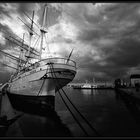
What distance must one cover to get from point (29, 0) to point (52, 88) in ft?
36.1

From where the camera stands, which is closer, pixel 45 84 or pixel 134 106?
pixel 45 84

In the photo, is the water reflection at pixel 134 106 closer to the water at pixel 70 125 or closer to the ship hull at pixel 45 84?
the water at pixel 70 125

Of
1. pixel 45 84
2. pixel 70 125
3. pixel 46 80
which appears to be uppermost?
pixel 46 80

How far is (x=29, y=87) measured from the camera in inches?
517

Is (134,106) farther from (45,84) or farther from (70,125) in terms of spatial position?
(45,84)

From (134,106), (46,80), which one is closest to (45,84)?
(46,80)

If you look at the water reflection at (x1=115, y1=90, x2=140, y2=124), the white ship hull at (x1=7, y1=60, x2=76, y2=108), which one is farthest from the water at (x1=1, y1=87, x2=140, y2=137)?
the white ship hull at (x1=7, y1=60, x2=76, y2=108)

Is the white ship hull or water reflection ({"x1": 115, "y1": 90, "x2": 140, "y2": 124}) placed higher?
the white ship hull

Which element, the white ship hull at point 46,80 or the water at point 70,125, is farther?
the white ship hull at point 46,80

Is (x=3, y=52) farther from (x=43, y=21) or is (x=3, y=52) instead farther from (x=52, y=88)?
(x=52, y=88)

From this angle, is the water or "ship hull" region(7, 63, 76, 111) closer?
the water

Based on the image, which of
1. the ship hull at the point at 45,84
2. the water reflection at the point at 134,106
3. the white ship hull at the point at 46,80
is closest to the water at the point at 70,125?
the water reflection at the point at 134,106

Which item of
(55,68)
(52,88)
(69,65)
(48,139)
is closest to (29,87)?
(52,88)

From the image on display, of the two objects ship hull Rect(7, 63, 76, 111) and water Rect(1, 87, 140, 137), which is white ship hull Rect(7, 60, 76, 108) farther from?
water Rect(1, 87, 140, 137)
